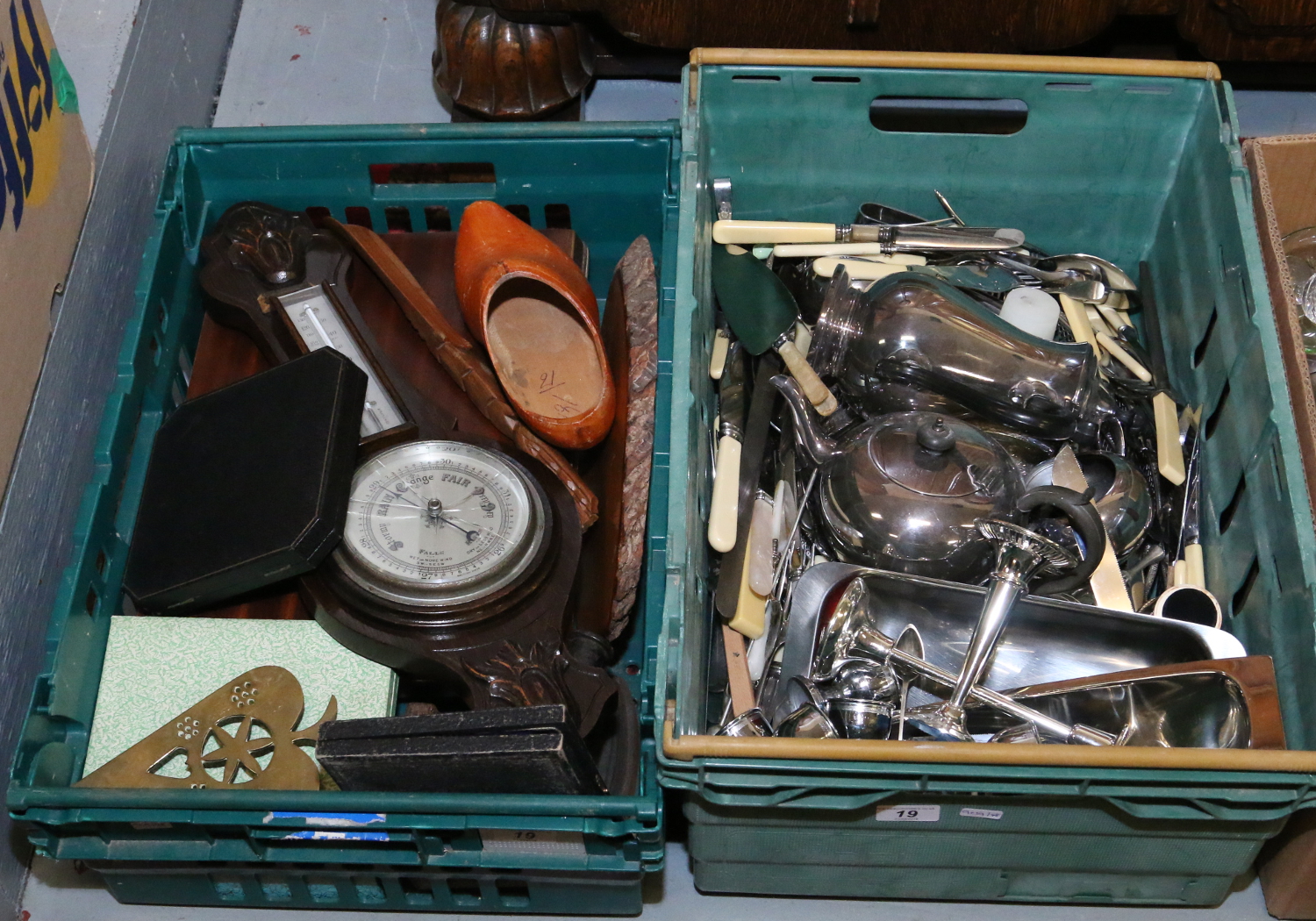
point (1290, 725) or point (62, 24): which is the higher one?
point (62, 24)

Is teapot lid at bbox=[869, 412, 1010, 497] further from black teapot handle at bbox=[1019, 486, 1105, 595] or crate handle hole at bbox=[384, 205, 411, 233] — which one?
crate handle hole at bbox=[384, 205, 411, 233]

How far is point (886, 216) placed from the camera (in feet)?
4.01

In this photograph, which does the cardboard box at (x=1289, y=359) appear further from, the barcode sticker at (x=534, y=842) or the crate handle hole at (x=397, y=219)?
the crate handle hole at (x=397, y=219)

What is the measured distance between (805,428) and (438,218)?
1.53ft

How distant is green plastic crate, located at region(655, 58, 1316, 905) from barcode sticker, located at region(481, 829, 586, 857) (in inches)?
3.3

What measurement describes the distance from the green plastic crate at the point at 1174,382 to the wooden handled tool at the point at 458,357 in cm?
12

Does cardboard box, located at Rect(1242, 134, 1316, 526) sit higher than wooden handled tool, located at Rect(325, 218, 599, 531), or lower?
higher

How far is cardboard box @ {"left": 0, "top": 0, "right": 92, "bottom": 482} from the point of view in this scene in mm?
1026

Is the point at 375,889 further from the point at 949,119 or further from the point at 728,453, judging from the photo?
the point at 949,119

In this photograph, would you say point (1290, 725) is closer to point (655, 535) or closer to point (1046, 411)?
point (1046, 411)

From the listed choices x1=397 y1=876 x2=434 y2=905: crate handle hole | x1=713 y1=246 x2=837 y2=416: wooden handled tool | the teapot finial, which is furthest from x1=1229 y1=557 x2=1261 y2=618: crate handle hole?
x1=397 y1=876 x2=434 y2=905: crate handle hole

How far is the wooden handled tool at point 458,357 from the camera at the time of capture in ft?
3.56

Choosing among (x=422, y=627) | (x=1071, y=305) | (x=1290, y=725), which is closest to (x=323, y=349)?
(x=422, y=627)

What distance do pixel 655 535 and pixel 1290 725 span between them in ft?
1.59
